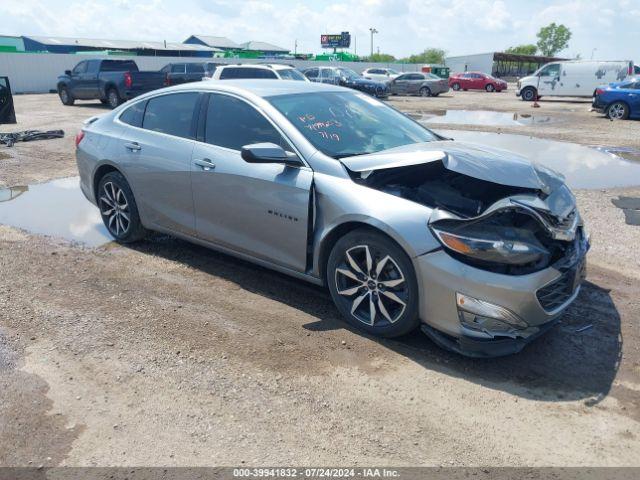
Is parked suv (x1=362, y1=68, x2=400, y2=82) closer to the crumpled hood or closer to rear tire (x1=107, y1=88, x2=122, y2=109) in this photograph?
rear tire (x1=107, y1=88, x2=122, y2=109)

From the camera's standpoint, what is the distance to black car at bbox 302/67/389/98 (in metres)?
28.3

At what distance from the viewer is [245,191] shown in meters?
4.53

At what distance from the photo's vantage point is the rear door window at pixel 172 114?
5.14 m

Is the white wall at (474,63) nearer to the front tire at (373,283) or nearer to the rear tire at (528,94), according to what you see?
the rear tire at (528,94)

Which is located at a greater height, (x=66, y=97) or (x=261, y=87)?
(x=261, y=87)

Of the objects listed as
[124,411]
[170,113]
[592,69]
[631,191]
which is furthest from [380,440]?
[592,69]

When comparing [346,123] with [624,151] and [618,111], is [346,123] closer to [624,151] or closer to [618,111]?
[624,151]

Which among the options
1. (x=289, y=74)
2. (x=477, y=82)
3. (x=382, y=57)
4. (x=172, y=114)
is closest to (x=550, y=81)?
(x=477, y=82)

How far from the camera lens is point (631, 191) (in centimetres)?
838

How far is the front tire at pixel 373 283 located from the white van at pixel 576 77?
28.2 metres

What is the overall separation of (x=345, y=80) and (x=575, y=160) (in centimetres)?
1912

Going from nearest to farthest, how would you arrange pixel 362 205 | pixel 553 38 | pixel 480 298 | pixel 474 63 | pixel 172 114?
1. pixel 480 298
2. pixel 362 205
3. pixel 172 114
4. pixel 474 63
5. pixel 553 38

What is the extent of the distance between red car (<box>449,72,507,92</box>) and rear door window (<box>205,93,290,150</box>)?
39.0 meters

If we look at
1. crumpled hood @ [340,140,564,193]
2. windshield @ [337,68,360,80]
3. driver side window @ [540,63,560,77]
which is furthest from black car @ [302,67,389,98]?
crumpled hood @ [340,140,564,193]
